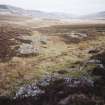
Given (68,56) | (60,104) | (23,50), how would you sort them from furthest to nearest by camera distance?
(23,50) → (68,56) → (60,104)

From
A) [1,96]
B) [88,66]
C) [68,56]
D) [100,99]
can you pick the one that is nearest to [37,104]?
[1,96]

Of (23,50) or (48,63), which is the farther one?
(23,50)

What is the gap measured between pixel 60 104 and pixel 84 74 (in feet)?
19.6

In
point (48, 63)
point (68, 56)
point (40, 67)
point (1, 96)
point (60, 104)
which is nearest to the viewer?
point (60, 104)

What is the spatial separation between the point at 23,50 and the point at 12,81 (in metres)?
14.1

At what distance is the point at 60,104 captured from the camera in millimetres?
16062

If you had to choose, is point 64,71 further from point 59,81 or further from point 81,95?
point 81,95

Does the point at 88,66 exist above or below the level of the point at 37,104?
above

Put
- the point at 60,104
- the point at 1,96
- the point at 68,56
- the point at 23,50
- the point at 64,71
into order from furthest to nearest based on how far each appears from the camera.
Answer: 1. the point at 23,50
2. the point at 68,56
3. the point at 64,71
4. the point at 1,96
5. the point at 60,104

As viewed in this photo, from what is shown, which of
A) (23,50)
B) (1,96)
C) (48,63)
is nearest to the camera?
(1,96)

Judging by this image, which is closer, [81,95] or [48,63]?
[81,95]

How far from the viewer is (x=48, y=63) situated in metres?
27.2

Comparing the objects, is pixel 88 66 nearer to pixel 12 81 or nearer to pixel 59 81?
pixel 59 81

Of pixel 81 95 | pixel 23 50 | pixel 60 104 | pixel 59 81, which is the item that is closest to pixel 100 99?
pixel 81 95
